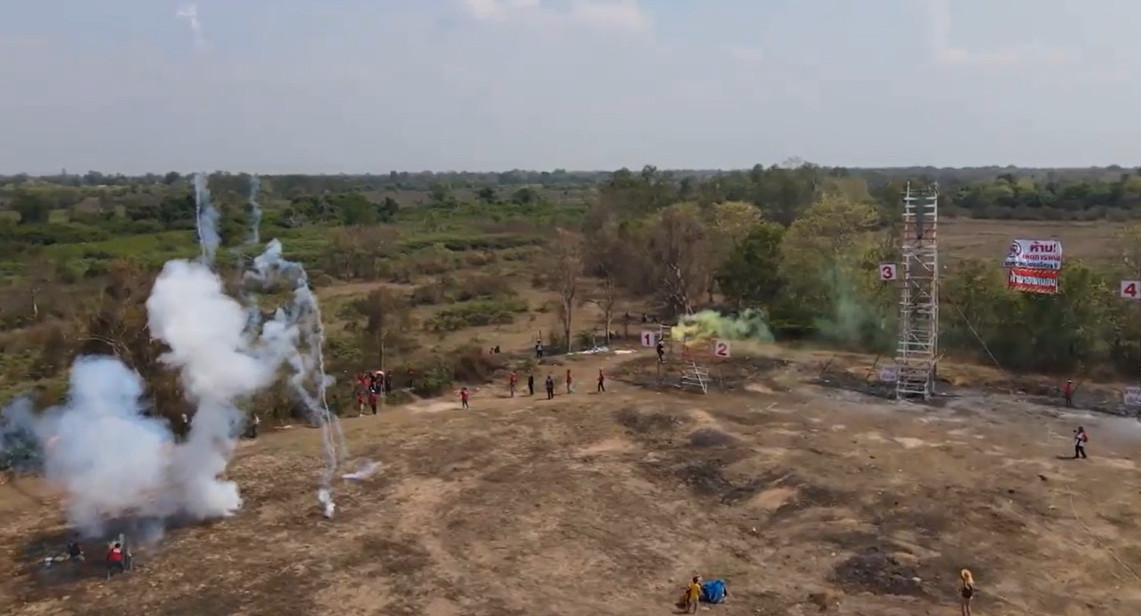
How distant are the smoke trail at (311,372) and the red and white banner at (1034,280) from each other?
24989 millimetres

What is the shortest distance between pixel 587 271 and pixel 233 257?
22.6m

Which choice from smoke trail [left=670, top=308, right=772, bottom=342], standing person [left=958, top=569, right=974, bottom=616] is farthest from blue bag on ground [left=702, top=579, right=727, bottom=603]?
smoke trail [left=670, top=308, right=772, bottom=342]

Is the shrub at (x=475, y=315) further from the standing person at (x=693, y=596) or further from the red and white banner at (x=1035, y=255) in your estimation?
the standing person at (x=693, y=596)

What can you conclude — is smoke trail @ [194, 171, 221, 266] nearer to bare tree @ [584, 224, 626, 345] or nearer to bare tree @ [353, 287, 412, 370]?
bare tree @ [353, 287, 412, 370]

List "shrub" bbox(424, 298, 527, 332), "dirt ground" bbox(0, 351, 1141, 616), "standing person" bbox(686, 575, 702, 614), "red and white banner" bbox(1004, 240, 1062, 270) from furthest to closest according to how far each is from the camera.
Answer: "shrub" bbox(424, 298, 527, 332) → "red and white banner" bbox(1004, 240, 1062, 270) → "dirt ground" bbox(0, 351, 1141, 616) → "standing person" bbox(686, 575, 702, 614)

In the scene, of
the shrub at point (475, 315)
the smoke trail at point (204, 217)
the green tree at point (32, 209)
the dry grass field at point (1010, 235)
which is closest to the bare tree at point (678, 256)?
the shrub at point (475, 315)

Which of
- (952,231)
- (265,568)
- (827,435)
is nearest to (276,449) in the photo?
(265,568)

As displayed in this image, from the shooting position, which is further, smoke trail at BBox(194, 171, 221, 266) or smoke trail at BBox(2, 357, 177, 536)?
smoke trail at BBox(194, 171, 221, 266)

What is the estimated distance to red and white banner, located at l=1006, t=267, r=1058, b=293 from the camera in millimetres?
33688

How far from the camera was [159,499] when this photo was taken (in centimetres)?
2309

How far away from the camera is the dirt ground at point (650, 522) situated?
1878 cm

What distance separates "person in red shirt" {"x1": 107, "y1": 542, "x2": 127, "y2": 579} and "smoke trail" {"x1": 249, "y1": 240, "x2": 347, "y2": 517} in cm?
465

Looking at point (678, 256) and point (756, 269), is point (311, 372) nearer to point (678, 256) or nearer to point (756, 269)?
point (678, 256)

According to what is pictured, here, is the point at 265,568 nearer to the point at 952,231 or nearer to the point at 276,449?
the point at 276,449
